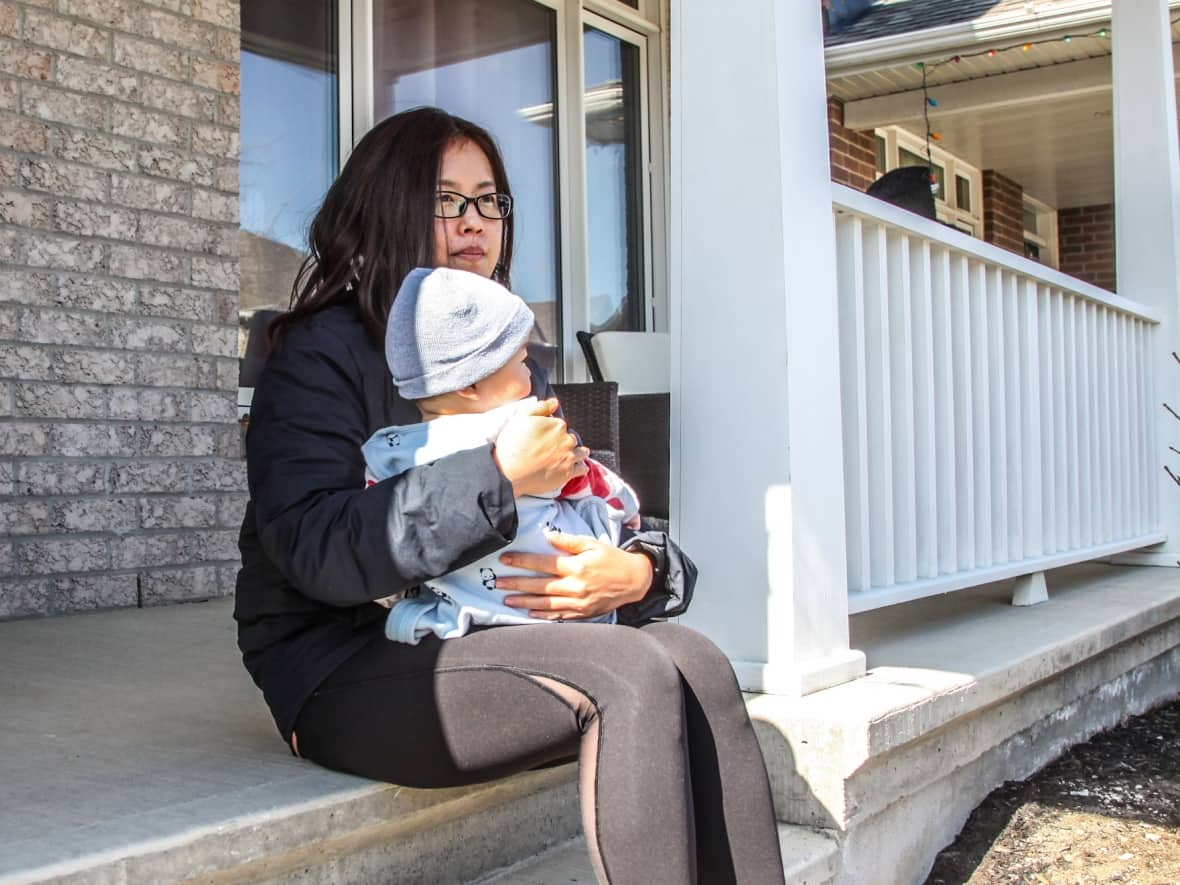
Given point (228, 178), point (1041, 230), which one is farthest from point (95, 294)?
point (1041, 230)

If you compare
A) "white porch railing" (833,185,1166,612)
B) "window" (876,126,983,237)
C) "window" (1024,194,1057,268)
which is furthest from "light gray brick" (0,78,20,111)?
"window" (1024,194,1057,268)

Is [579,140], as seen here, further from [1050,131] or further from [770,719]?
[1050,131]

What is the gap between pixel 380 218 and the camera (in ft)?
6.30

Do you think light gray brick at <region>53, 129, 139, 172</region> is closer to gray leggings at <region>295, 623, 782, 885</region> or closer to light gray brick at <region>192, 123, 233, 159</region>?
light gray brick at <region>192, 123, 233, 159</region>

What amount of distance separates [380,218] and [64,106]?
84.3 inches

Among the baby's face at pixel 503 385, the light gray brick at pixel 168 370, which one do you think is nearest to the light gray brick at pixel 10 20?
the light gray brick at pixel 168 370

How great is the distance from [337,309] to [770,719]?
1.10 meters

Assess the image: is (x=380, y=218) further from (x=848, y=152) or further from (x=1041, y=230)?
(x=1041, y=230)

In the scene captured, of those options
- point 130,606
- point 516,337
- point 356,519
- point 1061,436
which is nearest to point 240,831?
point 356,519

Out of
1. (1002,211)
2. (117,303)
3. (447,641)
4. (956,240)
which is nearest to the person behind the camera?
(447,641)

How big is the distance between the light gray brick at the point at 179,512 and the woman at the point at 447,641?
210cm

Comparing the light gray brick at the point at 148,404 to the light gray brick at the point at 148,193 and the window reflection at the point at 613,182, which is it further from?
the window reflection at the point at 613,182

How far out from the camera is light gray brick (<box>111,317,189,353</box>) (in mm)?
3729

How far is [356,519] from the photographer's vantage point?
1.56 metres
